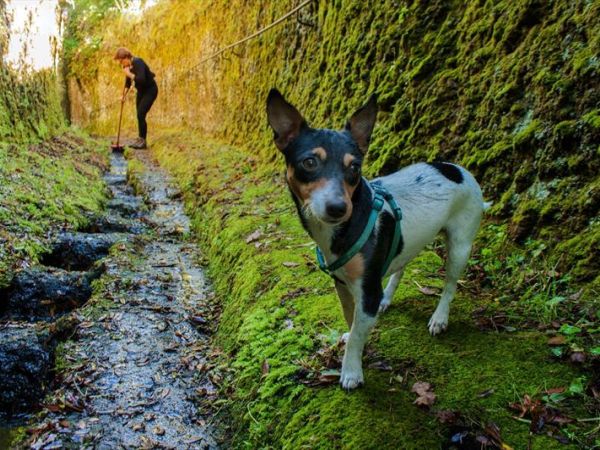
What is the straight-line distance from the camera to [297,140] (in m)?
2.94

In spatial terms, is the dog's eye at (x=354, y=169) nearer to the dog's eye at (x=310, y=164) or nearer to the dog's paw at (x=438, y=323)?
the dog's eye at (x=310, y=164)

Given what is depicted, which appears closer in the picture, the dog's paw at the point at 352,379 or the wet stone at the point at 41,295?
the dog's paw at the point at 352,379

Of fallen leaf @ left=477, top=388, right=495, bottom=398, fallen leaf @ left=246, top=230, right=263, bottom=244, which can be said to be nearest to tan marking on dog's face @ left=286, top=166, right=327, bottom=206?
fallen leaf @ left=477, top=388, right=495, bottom=398

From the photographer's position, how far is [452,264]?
3.58 meters

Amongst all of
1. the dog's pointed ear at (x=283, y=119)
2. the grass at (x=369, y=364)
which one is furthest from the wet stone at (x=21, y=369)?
the dog's pointed ear at (x=283, y=119)

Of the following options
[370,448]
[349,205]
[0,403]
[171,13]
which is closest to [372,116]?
[349,205]

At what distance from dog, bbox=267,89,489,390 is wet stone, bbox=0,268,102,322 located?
344 cm

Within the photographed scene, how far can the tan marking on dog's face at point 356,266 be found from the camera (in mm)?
2936

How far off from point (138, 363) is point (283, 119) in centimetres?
277

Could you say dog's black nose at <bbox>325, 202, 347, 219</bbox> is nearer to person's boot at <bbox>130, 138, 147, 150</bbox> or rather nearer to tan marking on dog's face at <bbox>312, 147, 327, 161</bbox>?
tan marking on dog's face at <bbox>312, 147, 327, 161</bbox>

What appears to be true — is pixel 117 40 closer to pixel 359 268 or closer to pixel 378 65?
pixel 378 65

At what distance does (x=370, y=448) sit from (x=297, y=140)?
1902 mm

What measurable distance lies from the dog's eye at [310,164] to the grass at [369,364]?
59.5 inches

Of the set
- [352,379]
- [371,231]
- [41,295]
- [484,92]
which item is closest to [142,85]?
[41,295]
